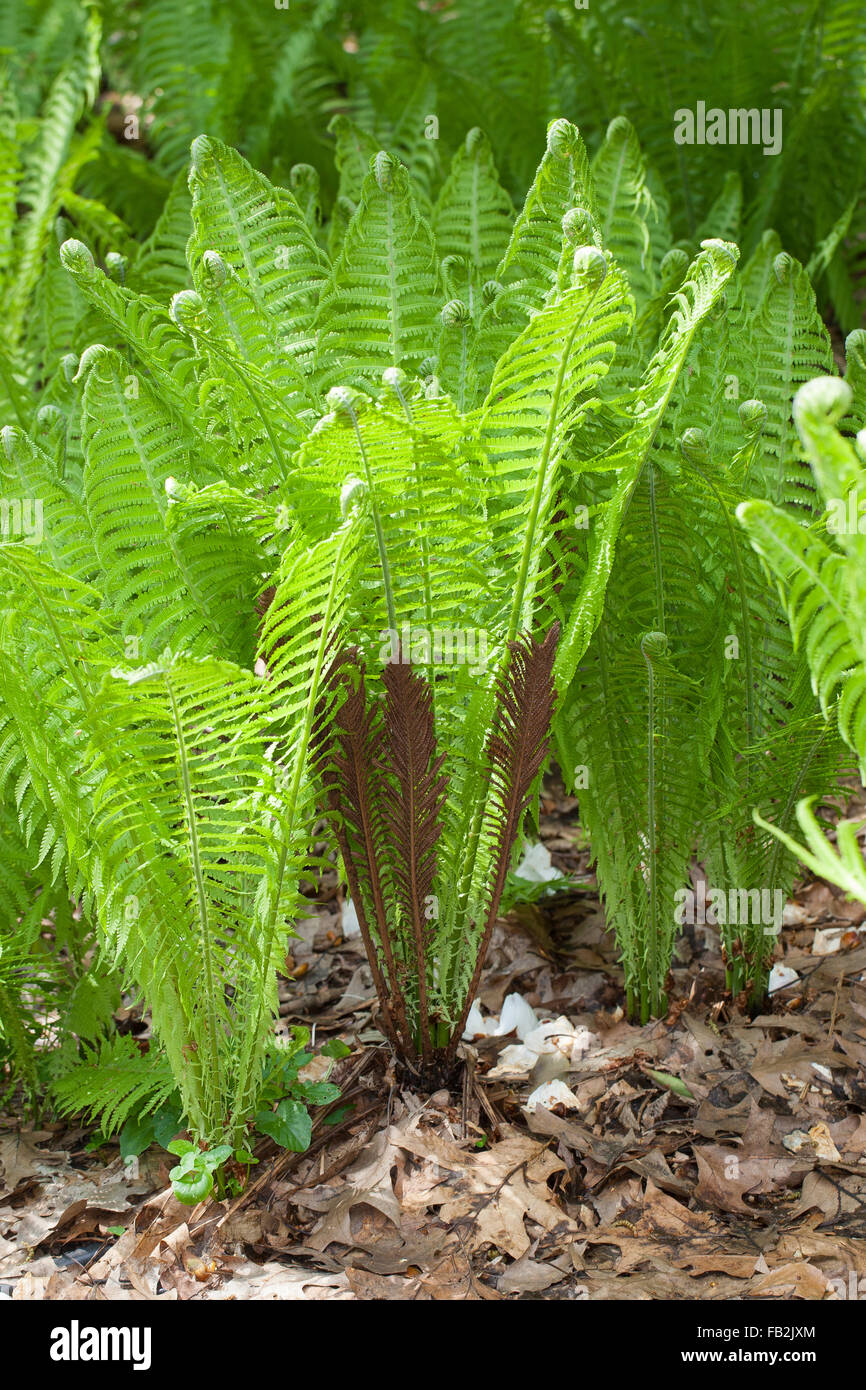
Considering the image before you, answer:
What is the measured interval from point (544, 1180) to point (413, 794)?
0.58 metres

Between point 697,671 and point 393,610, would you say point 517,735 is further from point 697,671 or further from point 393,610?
point 697,671

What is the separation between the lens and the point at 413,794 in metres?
1.58

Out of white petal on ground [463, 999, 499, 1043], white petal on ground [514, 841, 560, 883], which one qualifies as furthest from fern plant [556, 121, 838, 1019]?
white petal on ground [514, 841, 560, 883]

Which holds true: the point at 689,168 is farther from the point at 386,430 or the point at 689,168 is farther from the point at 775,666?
the point at 386,430

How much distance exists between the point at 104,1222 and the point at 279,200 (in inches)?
62.5

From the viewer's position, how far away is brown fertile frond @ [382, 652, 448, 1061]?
1534 millimetres

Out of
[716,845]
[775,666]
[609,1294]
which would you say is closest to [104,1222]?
[609,1294]

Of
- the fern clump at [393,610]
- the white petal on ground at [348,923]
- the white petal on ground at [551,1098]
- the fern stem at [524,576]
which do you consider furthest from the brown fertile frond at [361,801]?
the white petal on ground at [348,923]

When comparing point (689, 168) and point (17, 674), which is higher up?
point (689, 168)

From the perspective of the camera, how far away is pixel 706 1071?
6.01 feet

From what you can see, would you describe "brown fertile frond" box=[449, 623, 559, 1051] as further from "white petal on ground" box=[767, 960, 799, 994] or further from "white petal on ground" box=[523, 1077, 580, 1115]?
"white petal on ground" box=[767, 960, 799, 994]

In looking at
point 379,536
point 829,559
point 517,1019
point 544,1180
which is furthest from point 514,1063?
point 829,559

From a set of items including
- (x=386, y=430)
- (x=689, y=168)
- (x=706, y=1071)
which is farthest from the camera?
(x=689, y=168)

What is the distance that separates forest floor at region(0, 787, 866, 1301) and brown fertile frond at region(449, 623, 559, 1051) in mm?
300
